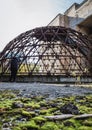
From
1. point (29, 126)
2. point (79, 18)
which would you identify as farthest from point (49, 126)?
point (79, 18)

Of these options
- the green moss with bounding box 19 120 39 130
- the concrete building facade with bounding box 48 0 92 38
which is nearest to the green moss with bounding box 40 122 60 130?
the green moss with bounding box 19 120 39 130

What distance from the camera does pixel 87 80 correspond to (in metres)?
17.0

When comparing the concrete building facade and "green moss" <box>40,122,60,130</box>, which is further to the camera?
the concrete building facade

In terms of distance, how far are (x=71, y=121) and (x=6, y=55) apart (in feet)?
51.7

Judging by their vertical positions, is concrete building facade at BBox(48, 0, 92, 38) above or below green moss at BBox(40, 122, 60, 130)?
above

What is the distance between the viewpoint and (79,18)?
31.6m

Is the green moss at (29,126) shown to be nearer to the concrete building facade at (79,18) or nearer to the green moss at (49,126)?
the green moss at (49,126)

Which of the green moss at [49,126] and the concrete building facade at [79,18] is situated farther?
the concrete building facade at [79,18]

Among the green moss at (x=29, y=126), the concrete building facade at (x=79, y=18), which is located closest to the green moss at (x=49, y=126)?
the green moss at (x=29, y=126)

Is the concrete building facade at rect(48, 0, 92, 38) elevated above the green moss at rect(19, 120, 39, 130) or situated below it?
above

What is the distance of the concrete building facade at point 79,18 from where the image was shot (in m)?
30.7

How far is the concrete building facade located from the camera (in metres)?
30.7

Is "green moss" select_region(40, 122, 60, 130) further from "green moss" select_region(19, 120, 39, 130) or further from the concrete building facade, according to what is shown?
the concrete building facade

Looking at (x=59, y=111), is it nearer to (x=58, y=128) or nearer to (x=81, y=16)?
(x=58, y=128)
